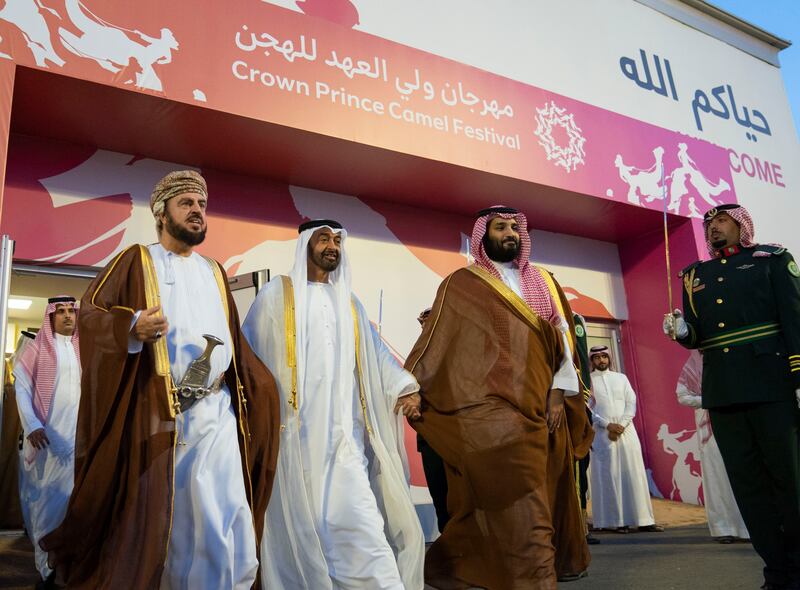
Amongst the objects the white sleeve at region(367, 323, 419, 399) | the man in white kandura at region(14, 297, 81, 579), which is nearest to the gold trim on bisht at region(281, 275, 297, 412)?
the white sleeve at region(367, 323, 419, 399)

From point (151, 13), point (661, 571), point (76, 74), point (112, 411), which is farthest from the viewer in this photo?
point (151, 13)

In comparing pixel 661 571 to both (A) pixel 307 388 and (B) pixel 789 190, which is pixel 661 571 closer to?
(A) pixel 307 388

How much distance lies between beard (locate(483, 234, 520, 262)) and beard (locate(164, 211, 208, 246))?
5.03ft

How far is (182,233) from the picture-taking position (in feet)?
9.49

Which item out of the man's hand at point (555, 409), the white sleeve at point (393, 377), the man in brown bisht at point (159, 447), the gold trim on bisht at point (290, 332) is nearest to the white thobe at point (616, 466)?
the man's hand at point (555, 409)

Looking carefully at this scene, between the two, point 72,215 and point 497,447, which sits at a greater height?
point 72,215

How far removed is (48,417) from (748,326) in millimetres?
4289

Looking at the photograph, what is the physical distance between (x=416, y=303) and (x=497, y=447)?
3570 mm

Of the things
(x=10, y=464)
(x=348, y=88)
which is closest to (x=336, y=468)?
(x=348, y=88)

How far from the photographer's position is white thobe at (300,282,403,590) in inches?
113

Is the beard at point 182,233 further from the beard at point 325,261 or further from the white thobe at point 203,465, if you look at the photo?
the beard at point 325,261

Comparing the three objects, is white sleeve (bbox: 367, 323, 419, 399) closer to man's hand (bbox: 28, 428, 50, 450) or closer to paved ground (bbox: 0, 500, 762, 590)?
paved ground (bbox: 0, 500, 762, 590)

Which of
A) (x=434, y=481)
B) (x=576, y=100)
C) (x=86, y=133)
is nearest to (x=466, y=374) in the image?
(x=434, y=481)

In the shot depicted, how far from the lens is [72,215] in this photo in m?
4.98
